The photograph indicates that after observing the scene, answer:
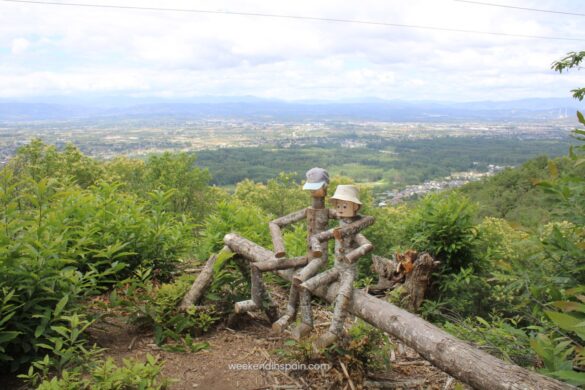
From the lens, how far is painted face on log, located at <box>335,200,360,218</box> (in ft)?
13.1

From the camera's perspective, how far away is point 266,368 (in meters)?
4.10

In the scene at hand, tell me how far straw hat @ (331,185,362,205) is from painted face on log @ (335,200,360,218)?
0.04 metres

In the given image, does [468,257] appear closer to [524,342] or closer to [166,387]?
[524,342]

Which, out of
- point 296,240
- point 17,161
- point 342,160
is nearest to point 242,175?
point 342,160

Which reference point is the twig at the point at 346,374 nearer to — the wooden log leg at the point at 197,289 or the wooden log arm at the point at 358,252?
the wooden log arm at the point at 358,252

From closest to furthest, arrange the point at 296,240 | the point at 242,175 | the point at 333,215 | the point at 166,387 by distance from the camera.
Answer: the point at 166,387 → the point at 333,215 → the point at 296,240 → the point at 242,175

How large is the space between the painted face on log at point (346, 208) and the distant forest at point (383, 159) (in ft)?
264

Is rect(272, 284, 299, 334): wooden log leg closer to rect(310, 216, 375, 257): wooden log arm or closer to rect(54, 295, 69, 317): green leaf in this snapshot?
rect(310, 216, 375, 257): wooden log arm

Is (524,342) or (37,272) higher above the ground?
(37,272)

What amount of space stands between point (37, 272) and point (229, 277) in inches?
80.7

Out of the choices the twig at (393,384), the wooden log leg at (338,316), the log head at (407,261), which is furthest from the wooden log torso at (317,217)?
the log head at (407,261)

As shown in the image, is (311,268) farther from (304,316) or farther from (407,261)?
(407,261)

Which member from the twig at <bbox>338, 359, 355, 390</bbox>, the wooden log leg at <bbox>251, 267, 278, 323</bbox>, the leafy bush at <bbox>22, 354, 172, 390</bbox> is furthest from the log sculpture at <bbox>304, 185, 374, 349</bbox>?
the leafy bush at <bbox>22, 354, 172, 390</bbox>

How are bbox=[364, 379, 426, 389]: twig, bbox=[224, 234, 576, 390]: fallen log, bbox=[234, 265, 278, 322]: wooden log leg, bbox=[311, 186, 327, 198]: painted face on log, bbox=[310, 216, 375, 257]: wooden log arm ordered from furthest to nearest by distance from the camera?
1. bbox=[234, 265, 278, 322]: wooden log leg
2. bbox=[311, 186, 327, 198]: painted face on log
3. bbox=[310, 216, 375, 257]: wooden log arm
4. bbox=[364, 379, 426, 389]: twig
5. bbox=[224, 234, 576, 390]: fallen log
